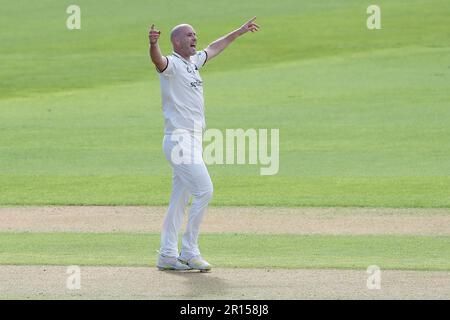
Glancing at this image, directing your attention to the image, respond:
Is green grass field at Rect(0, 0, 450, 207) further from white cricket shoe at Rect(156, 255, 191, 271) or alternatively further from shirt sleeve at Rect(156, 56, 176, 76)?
shirt sleeve at Rect(156, 56, 176, 76)

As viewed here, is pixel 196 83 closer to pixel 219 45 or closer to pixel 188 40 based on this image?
pixel 188 40

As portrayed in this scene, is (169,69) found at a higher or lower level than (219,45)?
lower

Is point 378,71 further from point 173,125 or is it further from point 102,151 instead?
point 173,125

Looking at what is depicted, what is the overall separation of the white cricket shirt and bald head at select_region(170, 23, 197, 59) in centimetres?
7

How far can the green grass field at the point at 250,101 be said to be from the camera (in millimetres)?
19484

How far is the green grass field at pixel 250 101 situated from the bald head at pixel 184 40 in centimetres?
536

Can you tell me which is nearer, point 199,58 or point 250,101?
point 199,58

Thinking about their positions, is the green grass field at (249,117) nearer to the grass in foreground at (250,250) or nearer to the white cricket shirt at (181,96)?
the grass in foreground at (250,250)

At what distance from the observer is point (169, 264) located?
12617 millimetres

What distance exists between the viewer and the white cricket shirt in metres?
12.4

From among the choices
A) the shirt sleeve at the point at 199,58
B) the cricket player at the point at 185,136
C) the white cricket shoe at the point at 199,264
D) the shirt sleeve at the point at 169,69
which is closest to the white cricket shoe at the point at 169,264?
the cricket player at the point at 185,136

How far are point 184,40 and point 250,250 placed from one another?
8.85 feet

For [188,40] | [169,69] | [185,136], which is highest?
[188,40]

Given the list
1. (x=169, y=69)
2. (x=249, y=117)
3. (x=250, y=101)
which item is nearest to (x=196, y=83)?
(x=169, y=69)
